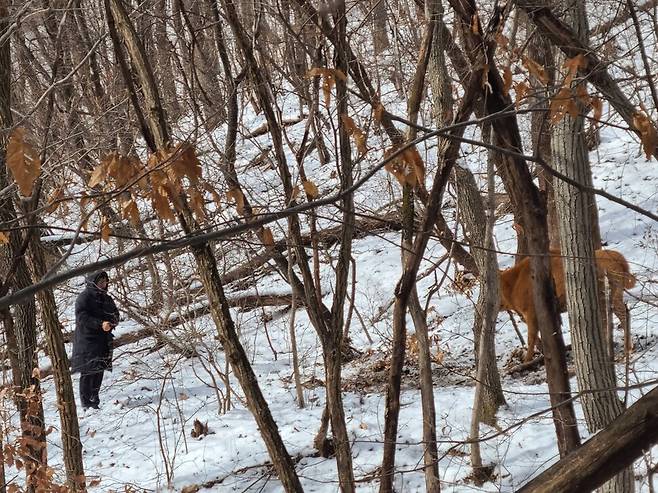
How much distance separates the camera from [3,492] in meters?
5.94

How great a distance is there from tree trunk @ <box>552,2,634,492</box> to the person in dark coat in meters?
6.32

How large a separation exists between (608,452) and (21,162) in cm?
185

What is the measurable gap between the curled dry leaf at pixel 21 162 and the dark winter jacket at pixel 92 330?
7145 mm

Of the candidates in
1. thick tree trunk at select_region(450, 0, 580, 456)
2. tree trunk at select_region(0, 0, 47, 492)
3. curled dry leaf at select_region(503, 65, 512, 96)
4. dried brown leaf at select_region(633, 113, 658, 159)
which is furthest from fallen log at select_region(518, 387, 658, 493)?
tree trunk at select_region(0, 0, 47, 492)

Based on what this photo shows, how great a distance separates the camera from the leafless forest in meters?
2.69

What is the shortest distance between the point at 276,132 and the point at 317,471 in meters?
3.70

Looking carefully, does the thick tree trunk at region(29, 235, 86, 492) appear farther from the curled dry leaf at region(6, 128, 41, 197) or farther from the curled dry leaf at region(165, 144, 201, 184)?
the curled dry leaf at region(6, 128, 41, 197)

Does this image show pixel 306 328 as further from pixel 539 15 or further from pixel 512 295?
pixel 539 15

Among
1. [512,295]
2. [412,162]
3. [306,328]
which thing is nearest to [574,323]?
[412,162]

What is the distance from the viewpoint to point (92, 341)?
9.44m

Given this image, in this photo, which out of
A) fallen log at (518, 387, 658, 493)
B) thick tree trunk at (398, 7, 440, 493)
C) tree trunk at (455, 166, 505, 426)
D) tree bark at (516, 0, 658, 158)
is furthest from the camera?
tree trunk at (455, 166, 505, 426)

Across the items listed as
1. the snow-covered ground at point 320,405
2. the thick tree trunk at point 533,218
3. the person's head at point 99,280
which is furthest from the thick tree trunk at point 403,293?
the person's head at point 99,280

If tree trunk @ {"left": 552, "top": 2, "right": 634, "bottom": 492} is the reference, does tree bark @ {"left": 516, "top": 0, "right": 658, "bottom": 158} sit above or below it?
above

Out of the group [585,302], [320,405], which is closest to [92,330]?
[320,405]
